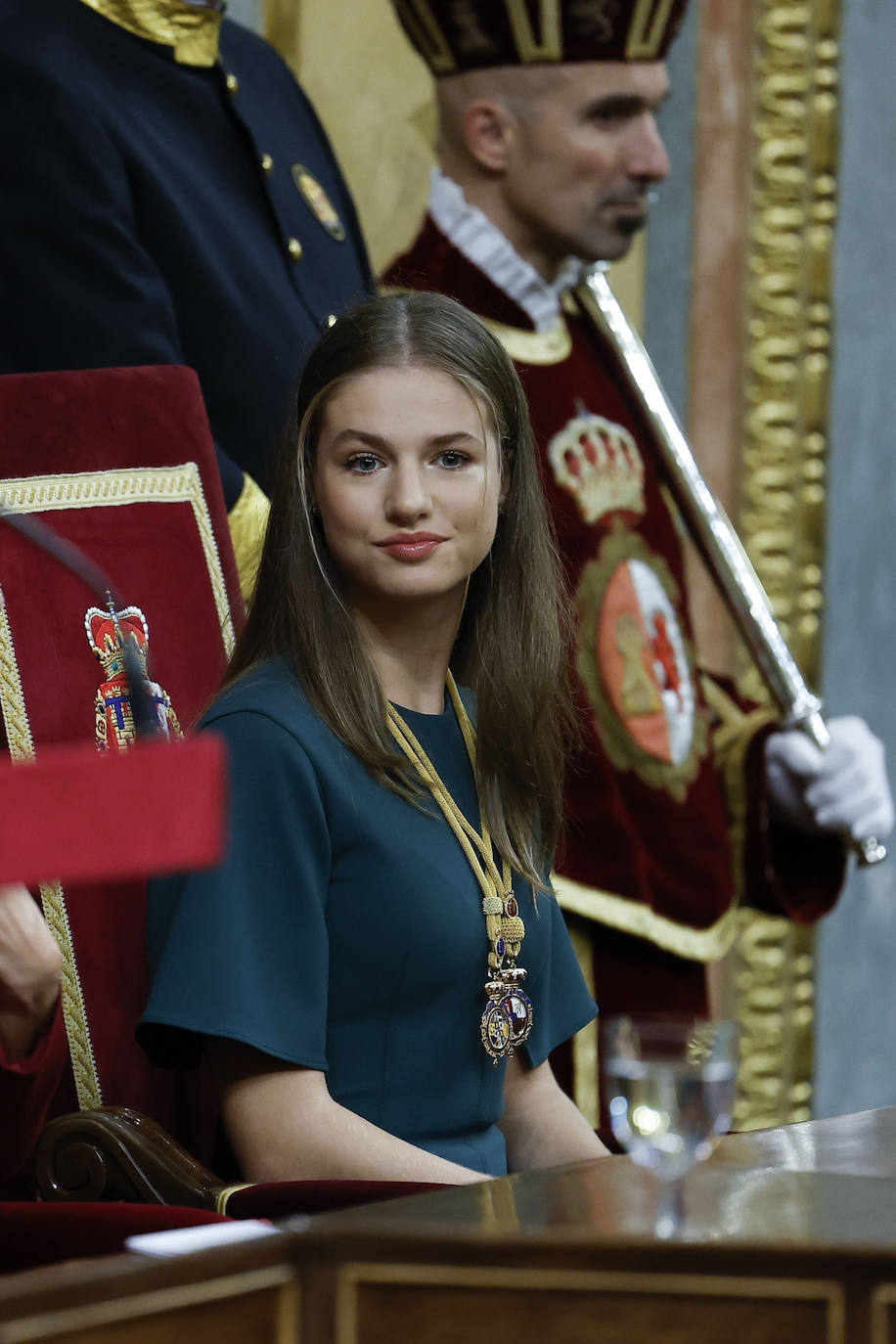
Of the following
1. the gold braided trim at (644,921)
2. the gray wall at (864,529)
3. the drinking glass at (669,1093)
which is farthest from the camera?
the gray wall at (864,529)

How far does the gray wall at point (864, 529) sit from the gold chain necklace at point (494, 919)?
187 centimetres

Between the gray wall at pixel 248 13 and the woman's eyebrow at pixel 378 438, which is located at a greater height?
the gray wall at pixel 248 13

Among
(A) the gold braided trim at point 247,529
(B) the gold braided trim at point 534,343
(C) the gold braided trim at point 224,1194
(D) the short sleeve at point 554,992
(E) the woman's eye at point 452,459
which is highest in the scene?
(B) the gold braided trim at point 534,343

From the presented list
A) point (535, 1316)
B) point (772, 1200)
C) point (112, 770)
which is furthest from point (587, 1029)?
point (112, 770)

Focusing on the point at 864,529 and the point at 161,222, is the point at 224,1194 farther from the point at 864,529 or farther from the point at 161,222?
the point at 864,529

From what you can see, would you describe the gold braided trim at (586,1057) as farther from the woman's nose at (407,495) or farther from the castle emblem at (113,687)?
the woman's nose at (407,495)

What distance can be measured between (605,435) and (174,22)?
25.7 inches

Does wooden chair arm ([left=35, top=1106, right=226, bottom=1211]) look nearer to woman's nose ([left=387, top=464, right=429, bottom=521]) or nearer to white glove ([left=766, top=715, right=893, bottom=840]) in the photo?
woman's nose ([left=387, top=464, right=429, bottom=521])

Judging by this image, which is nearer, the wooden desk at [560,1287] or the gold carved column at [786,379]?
the wooden desk at [560,1287]

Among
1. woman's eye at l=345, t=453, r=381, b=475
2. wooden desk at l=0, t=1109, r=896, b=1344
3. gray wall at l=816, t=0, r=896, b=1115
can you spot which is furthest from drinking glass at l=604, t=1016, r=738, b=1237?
gray wall at l=816, t=0, r=896, b=1115

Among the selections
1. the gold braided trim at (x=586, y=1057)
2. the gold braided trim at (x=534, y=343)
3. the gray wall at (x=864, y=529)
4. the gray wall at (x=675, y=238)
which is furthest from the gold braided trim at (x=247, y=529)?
the gray wall at (x=864, y=529)

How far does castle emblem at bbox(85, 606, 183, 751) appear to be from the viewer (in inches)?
66.3

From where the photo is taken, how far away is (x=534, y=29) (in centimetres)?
236

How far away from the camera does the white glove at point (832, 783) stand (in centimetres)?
239
